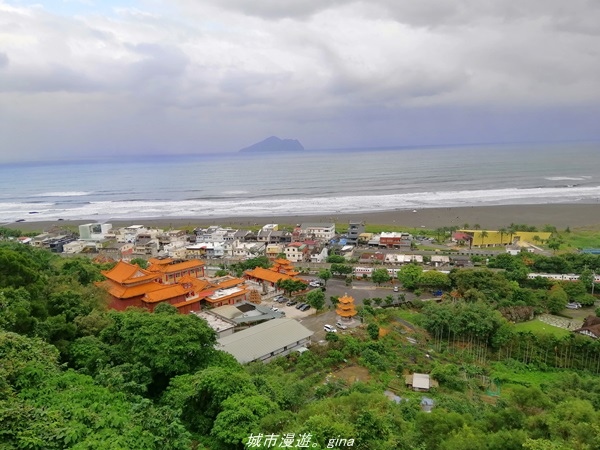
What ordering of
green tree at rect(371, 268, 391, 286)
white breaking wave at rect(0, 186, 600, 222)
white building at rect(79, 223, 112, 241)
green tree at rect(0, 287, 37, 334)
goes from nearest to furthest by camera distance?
green tree at rect(0, 287, 37, 334) → green tree at rect(371, 268, 391, 286) → white building at rect(79, 223, 112, 241) → white breaking wave at rect(0, 186, 600, 222)

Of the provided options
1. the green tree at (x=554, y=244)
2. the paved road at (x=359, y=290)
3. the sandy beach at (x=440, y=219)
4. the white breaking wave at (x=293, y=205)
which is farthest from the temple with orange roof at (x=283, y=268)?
the white breaking wave at (x=293, y=205)

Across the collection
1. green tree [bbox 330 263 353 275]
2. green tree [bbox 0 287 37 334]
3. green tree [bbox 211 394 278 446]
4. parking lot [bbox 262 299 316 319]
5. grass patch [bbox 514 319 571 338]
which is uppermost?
green tree [bbox 0 287 37 334]

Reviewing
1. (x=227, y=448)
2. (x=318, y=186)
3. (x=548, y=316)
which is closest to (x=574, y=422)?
(x=227, y=448)

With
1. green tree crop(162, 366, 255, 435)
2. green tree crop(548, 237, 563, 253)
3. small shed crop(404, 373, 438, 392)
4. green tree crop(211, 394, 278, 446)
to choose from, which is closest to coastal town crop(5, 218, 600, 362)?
green tree crop(548, 237, 563, 253)

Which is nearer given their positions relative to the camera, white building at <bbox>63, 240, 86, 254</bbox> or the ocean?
white building at <bbox>63, 240, 86, 254</bbox>

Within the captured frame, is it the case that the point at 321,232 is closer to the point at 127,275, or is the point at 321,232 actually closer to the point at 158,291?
the point at 158,291

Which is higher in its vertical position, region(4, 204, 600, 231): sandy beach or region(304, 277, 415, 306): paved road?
region(4, 204, 600, 231): sandy beach

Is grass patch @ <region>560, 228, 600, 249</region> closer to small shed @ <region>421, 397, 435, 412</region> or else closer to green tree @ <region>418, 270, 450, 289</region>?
green tree @ <region>418, 270, 450, 289</region>

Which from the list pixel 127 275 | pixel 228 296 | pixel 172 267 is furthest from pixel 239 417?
pixel 172 267
